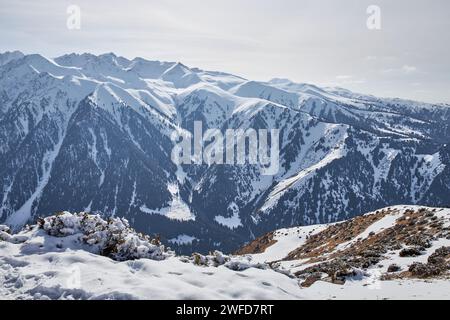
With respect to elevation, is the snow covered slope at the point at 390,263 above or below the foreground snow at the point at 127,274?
below

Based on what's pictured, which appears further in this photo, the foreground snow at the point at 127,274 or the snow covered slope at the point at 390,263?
the snow covered slope at the point at 390,263

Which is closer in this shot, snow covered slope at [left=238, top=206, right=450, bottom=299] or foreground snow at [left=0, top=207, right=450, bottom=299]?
foreground snow at [left=0, top=207, right=450, bottom=299]

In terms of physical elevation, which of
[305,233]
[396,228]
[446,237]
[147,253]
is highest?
[147,253]

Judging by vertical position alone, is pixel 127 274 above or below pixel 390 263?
above

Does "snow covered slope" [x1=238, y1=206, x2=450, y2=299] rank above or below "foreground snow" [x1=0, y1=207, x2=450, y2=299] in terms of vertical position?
below

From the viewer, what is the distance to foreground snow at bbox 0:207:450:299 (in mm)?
16312

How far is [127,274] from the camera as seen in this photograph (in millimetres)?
18125

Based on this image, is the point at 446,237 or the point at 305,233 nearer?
the point at 446,237

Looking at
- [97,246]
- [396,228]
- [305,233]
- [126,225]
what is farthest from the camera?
[305,233]

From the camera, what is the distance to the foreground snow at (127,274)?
1631cm
